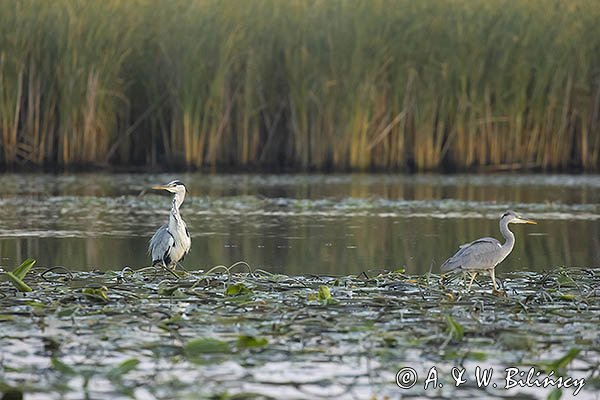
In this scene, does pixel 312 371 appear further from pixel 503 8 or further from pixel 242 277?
pixel 503 8

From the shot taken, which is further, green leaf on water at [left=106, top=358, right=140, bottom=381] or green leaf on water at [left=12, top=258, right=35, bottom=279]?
green leaf on water at [left=12, top=258, right=35, bottom=279]

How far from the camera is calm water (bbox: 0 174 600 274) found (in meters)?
9.66

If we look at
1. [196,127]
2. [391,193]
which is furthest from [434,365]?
[196,127]

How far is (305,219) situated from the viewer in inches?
498

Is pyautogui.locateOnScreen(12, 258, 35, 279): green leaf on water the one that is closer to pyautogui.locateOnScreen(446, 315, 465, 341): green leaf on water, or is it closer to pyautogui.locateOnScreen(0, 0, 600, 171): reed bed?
pyautogui.locateOnScreen(446, 315, 465, 341): green leaf on water

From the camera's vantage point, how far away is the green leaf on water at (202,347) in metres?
5.57

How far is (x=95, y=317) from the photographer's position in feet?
21.0

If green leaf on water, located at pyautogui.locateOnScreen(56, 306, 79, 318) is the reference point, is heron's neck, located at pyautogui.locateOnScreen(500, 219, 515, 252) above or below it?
above

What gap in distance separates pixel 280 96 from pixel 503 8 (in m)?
3.14

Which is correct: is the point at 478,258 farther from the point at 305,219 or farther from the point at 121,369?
the point at 305,219

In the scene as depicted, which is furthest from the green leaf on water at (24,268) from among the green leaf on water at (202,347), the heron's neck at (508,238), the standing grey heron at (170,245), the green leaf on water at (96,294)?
the heron's neck at (508,238)

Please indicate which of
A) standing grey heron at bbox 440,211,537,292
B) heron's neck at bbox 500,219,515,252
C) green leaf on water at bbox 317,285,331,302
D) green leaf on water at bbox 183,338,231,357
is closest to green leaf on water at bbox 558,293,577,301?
standing grey heron at bbox 440,211,537,292

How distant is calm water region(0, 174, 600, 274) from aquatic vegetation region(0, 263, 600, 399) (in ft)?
4.81

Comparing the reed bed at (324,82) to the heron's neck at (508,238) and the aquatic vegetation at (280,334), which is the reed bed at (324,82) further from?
the aquatic vegetation at (280,334)
